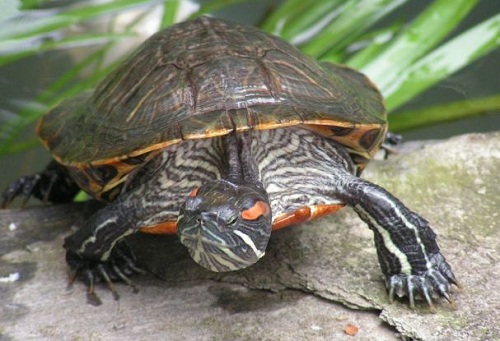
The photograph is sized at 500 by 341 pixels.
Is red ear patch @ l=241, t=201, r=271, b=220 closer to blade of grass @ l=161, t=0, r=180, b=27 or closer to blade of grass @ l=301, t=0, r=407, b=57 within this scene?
blade of grass @ l=301, t=0, r=407, b=57

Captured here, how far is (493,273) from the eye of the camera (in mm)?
2043

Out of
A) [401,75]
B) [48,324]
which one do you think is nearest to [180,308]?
[48,324]

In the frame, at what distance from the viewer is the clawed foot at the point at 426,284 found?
6.42ft

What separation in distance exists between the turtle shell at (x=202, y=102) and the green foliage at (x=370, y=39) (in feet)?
2.28

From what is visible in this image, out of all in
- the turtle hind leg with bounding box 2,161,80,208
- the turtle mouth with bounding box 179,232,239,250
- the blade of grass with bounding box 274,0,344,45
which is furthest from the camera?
the blade of grass with bounding box 274,0,344,45

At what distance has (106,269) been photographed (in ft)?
7.29

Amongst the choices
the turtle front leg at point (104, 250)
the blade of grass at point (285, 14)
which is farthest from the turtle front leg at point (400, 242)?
the blade of grass at point (285, 14)

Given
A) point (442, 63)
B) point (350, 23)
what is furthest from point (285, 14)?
point (442, 63)

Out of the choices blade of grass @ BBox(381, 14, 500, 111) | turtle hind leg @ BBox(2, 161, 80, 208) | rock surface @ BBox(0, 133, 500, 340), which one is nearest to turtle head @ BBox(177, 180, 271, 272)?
rock surface @ BBox(0, 133, 500, 340)

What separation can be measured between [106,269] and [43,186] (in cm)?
87

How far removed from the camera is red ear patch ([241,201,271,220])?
1.79 m

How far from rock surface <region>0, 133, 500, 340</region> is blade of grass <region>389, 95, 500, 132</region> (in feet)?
2.51

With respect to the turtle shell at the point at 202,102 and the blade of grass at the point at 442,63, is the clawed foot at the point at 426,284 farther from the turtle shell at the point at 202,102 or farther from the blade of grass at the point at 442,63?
the blade of grass at the point at 442,63

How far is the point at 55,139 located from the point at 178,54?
2.12 feet
